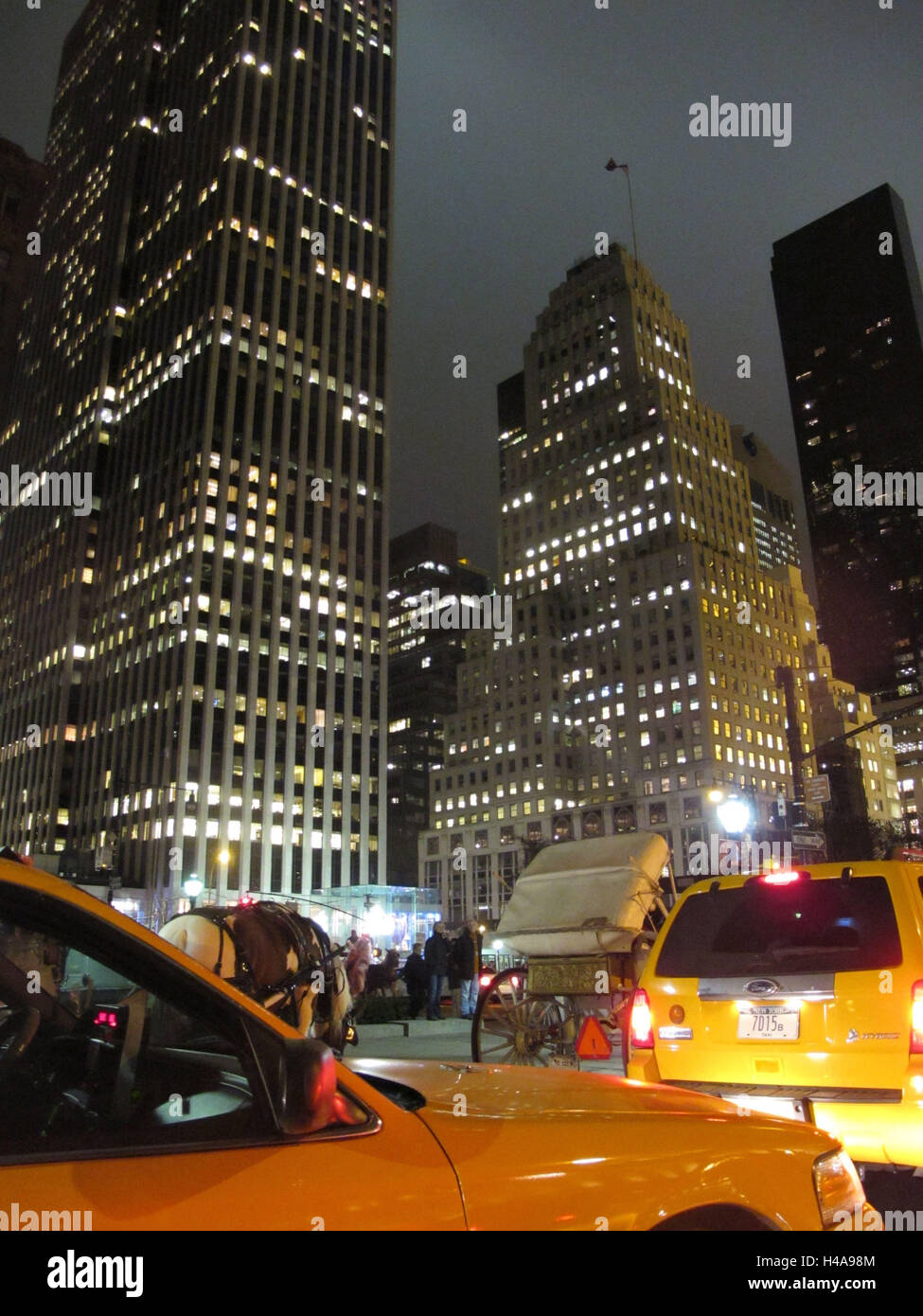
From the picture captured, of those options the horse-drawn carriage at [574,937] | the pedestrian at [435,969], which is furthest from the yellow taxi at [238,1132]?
the pedestrian at [435,969]

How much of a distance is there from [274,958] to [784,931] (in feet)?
13.6

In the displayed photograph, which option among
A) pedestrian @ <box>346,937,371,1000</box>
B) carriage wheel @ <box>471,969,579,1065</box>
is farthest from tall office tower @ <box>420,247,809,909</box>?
carriage wheel @ <box>471,969,579,1065</box>

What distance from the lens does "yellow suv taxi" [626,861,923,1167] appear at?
16.3ft

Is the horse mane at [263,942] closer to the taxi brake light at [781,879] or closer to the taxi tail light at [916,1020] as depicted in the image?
the taxi brake light at [781,879]

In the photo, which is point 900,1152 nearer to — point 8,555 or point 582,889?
point 582,889

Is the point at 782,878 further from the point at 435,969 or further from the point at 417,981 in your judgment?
the point at 417,981

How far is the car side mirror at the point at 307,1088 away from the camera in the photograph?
1.99m

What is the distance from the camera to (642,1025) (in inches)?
235

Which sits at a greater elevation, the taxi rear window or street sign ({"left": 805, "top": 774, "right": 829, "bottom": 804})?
street sign ({"left": 805, "top": 774, "right": 829, "bottom": 804})

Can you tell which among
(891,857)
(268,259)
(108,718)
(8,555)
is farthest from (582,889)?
(8,555)

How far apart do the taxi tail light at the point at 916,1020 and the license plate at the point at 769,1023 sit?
0.60 metres

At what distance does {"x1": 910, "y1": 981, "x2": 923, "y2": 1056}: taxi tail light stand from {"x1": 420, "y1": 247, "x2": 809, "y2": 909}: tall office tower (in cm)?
9631

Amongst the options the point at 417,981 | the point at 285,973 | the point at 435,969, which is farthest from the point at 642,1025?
the point at 417,981

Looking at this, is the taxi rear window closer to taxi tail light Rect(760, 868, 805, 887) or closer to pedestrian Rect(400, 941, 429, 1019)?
taxi tail light Rect(760, 868, 805, 887)
